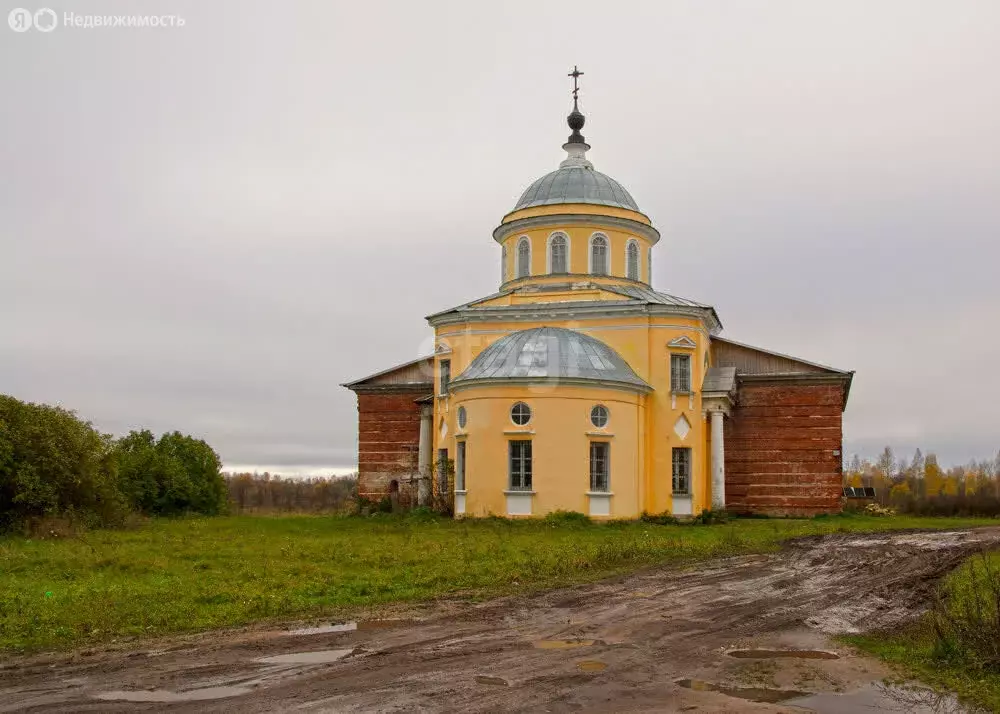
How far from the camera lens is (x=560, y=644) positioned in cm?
968

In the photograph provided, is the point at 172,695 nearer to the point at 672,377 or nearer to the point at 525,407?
the point at 525,407

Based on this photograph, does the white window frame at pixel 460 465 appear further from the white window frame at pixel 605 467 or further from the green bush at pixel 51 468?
the green bush at pixel 51 468

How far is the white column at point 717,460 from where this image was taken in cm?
3002

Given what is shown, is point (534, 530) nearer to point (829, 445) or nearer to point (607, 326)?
point (607, 326)

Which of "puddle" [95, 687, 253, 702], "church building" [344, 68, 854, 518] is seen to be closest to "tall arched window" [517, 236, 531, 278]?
"church building" [344, 68, 854, 518]

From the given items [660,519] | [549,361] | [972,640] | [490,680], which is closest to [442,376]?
[549,361]

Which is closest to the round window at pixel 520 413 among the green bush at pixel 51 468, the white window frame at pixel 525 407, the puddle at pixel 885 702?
the white window frame at pixel 525 407

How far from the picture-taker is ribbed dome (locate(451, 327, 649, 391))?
87.2 ft

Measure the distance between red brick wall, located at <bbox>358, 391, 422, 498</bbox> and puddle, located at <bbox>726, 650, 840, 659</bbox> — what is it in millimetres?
27217

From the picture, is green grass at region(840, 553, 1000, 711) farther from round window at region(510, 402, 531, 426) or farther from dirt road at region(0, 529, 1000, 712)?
round window at region(510, 402, 531, 426)

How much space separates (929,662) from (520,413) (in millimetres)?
17941

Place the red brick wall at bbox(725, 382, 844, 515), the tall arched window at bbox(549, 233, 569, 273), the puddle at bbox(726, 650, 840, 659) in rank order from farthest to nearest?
the tall arched window at bbox(549, 233, 569, 273) → the red brick wall at bbox(725, 382, 844, 515) → the puddle at bbox(726, 650, 840, 659)

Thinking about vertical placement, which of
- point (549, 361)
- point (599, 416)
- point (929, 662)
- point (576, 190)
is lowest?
point (929, 662)

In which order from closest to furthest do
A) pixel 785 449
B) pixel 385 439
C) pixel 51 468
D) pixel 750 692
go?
1. pixel 750 692
2. pixel 51 468
3. pixel 785 449
4. pixel 385 439
